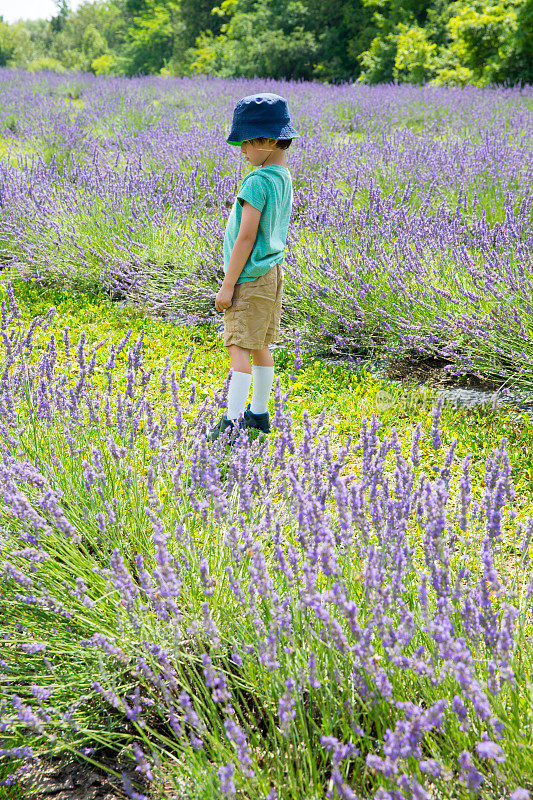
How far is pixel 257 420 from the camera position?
3105 mm

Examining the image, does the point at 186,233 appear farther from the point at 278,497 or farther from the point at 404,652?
the point at 404,652

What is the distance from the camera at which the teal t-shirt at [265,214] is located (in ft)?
8.55

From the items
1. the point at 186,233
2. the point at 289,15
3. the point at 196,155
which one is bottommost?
the point at 186,233

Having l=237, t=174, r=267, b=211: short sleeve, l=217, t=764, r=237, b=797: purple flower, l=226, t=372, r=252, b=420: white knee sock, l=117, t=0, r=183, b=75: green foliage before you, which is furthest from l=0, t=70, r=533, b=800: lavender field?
l=117, t=0, r=183, b=75: green foliage

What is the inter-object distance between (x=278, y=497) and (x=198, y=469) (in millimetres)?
522

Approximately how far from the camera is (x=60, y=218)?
18.2 feet

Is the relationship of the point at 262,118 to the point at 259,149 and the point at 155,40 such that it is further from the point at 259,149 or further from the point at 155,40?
the point at 155,40

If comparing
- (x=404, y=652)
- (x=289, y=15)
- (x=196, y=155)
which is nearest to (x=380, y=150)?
(x=196, y=155)

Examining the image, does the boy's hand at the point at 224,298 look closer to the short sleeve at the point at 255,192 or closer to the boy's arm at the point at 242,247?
the boy's arm at the point at 242,247

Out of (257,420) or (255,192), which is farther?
(257,420)

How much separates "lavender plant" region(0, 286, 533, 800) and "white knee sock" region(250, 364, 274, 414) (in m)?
0.83

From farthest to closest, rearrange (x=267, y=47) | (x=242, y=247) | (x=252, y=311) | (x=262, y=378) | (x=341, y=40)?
1. (x=341, y=40)
2. (x=267, y=47)
3. (x=262, y=378)
4. (x=252, y=311)
5. (x=242, y=247)

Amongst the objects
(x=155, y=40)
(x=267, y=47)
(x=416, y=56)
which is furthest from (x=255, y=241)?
(x=155, y=40)

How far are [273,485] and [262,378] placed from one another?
1035mm
